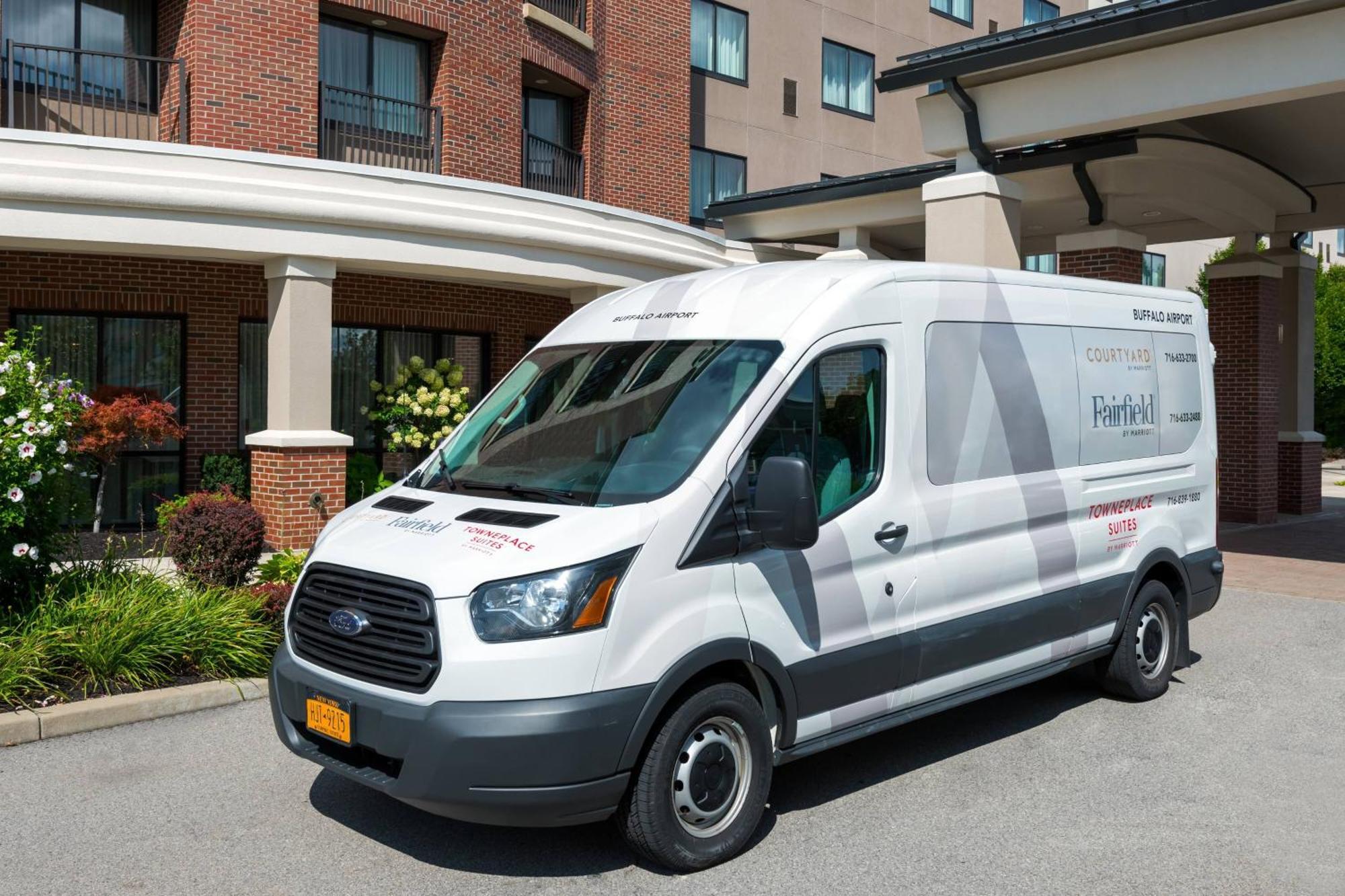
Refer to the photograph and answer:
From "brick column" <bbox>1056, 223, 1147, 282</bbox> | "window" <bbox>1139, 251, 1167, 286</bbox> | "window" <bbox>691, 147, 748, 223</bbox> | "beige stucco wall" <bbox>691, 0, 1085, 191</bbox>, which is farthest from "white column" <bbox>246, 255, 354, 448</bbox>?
"window" <bbox>1139, 251, 1167, 286</bbox>

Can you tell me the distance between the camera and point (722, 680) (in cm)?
505

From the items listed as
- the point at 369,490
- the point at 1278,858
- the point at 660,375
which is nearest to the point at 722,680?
the point at 660,375

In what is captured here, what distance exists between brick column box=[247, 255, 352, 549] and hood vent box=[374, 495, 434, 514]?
7.73 m

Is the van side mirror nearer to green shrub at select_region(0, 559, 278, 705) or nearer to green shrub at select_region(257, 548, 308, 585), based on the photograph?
green shrub at select_region(0, 559, 278, 705)

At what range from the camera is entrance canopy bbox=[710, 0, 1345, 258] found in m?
10.8

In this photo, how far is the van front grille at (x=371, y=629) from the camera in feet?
15.3

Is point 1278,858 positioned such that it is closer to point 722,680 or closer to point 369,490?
point 722,680

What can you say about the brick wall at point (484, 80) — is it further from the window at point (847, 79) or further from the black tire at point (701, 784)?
the black tire at point (701, 784)

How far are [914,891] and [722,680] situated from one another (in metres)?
1.11

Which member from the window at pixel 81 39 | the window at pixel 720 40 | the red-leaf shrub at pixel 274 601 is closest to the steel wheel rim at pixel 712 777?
the red-leaf shrub at pixel 274 601

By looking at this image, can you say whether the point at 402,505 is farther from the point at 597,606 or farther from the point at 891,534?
the point at 891,534

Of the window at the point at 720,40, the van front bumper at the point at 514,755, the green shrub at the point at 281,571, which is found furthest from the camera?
the window at the point at 720,40

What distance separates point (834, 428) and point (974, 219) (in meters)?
8.17

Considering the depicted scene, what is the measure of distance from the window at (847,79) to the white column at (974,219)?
14.3 meters
